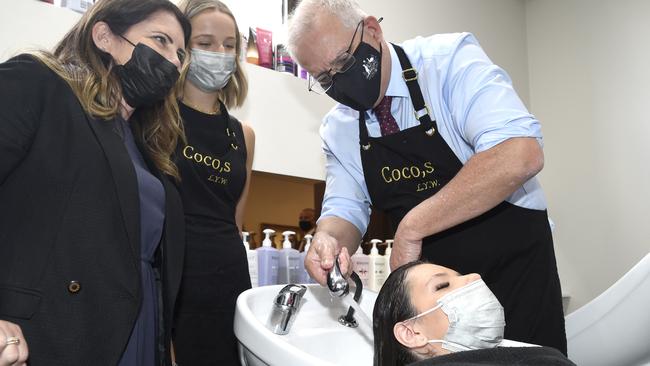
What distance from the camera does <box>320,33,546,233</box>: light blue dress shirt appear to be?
1.28 meters

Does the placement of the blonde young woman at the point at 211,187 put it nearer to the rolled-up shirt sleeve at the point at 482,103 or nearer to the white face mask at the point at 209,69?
the white face mask at the point at 209,69

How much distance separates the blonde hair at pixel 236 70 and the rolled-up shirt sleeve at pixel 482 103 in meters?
0.81

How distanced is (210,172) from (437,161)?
26.6 inches

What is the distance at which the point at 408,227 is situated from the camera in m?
1.28

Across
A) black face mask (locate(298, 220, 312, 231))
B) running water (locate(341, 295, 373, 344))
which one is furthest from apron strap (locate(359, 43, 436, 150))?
black face mask (locate(298, 220, 312, 231))

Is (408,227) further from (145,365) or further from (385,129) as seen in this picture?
(145,365)

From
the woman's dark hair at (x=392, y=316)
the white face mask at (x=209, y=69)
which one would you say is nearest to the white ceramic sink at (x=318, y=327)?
the woman's dark hair at (x=392, y=316)

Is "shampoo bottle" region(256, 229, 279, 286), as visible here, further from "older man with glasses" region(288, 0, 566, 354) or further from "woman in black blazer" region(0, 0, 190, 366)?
"woman in black blazer" region(0, 0, 190, 366)

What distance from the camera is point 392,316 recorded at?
1.21 metres

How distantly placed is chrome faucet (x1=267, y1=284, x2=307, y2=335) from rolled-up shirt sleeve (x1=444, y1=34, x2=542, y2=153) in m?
0.51

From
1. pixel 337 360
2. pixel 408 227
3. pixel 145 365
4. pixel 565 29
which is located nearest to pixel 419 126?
pixel 408 227

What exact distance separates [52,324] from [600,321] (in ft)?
4.59

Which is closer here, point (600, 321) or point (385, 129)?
point (385, 129)

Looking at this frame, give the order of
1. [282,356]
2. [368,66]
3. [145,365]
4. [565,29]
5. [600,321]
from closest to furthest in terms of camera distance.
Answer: [282,356] → [145,365] → [368,66] → [600,321] → [565,29]
